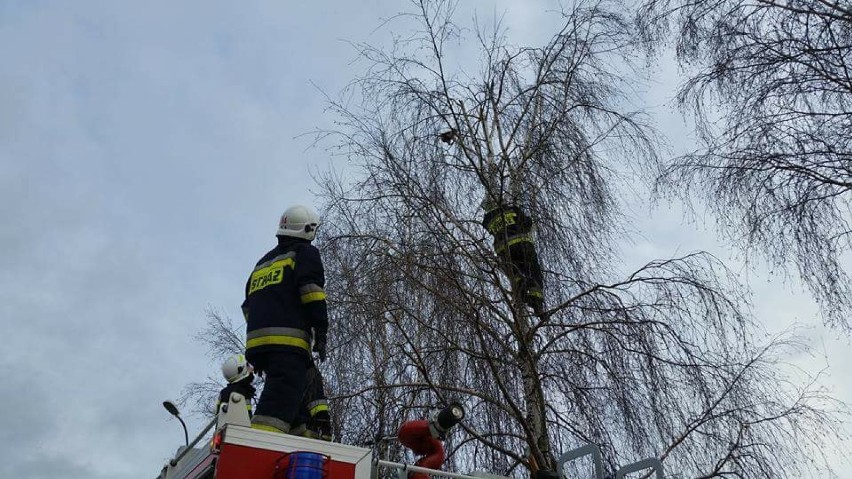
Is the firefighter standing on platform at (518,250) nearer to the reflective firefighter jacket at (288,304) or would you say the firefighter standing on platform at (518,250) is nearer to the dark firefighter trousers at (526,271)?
the dark firefighter trousers at (526,271)

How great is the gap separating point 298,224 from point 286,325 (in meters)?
0.79

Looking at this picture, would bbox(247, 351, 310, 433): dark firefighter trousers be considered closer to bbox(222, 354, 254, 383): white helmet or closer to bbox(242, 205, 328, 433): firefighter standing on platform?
bbox(242, 205, 328, 433): firefighter standing on platform

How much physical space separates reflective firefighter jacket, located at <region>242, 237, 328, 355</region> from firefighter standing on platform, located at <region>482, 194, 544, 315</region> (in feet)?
7.39

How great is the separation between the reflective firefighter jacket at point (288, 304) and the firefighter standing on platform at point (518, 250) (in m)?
2.25

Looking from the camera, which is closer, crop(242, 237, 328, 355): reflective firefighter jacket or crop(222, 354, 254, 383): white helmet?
crop(242, 237, 328, 355): reflective firefighter jacket

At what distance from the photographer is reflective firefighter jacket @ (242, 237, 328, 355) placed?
5.30m

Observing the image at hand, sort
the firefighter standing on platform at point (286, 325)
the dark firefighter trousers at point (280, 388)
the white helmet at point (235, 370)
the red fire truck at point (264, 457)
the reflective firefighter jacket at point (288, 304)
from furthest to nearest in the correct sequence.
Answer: the white helmet at point (235, 370) < the reflective firefighter jacket at point (288, 304) < the firefighter standing on platform at point (286, 325) < the dark firefighter trousers at point (280, 388) < the red fire truck at point (264, 457)

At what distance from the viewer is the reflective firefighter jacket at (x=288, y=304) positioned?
5305mm

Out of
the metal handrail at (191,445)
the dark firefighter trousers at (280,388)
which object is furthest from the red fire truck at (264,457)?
the dark firefighter trousers at (280,388)

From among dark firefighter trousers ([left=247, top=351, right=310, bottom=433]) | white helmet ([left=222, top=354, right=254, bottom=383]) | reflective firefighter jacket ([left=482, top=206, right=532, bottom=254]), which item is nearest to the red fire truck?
dark firefighter trousers ([left=247, top=351, right=310, bottom=433])

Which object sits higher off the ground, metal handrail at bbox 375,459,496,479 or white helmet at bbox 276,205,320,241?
white helmet at bbox 276,205,320,241

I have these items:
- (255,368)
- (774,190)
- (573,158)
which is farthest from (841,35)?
(255,368)

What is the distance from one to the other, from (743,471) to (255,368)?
3677mm

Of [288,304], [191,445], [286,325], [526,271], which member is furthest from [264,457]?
[526,271]
